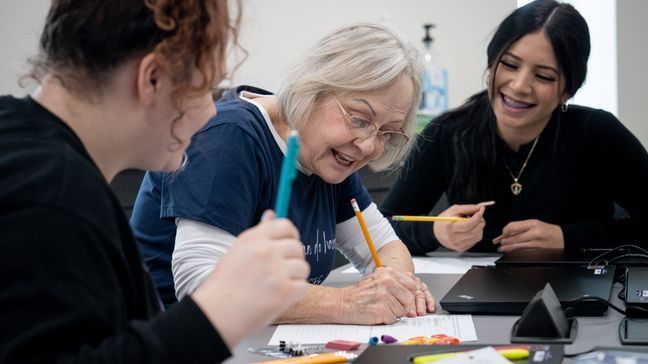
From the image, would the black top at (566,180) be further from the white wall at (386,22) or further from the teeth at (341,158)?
the white wall at (386,22)

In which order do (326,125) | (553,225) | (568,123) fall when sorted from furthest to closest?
(568,123), (553,225), (326,125)

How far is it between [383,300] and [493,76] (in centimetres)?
100

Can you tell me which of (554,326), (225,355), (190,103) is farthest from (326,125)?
(225,355)

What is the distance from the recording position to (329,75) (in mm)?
1466

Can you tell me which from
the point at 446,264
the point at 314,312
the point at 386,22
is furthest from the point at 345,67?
the point at 386,22

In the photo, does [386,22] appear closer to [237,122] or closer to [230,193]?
[237,122]

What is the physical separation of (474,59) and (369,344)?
3237 mm

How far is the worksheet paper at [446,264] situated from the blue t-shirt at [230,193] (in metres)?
0.32

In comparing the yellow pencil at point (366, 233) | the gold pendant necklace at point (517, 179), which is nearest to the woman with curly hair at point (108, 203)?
the yellow pencil at point (366, 233)

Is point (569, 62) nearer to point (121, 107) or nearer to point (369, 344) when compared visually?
point (369, 344)

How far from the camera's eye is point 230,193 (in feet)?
4.44

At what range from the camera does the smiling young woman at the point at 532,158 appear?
2076 millimetres

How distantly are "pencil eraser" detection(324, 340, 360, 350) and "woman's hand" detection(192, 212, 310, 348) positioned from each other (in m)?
0.44

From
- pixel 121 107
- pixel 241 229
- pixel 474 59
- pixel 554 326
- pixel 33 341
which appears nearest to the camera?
pixel 33 341
